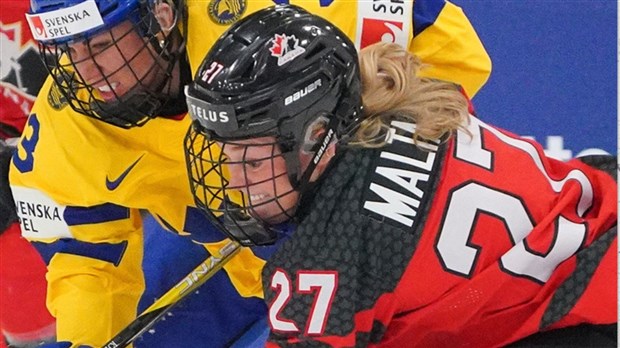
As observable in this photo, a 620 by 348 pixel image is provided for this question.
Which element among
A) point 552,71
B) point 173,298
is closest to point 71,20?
point 173,298

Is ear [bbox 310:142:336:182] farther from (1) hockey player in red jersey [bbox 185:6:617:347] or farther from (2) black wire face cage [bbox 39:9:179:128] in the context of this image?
(2) black wire face cage [bbox 39:9:179:128]

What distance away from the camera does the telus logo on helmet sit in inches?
55.2

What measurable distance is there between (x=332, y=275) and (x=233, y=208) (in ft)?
0.50

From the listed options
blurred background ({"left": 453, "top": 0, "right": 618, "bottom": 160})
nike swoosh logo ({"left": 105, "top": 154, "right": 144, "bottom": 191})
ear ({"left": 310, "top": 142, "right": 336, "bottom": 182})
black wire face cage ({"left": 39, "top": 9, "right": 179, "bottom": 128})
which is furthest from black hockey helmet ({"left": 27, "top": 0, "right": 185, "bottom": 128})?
blurred background ({"left": 453, "top": 0, "right": 618, "bottom": 160})

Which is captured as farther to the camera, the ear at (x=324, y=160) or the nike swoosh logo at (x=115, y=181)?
the nike swoosh logo at (x=115, y=181)

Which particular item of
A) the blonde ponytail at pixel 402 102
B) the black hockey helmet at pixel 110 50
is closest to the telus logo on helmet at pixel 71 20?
the black hockey helmet at pixel 110 50

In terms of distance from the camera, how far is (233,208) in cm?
126

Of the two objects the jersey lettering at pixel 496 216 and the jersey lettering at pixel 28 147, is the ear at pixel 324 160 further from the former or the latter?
the jersey lettering at pixel 28 147

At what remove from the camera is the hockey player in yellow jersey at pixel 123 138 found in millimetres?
1490

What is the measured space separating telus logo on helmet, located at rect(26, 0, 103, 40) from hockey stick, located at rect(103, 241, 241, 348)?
1.48 feet

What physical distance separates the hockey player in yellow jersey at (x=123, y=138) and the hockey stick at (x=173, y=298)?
26 mm

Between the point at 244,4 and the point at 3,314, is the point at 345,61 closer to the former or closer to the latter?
the point at 244,4

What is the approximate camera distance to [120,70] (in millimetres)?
1475

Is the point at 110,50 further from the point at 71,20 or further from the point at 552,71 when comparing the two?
the point at 552,71
